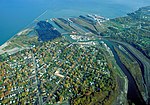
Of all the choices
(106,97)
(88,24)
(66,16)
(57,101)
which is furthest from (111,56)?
(66,16)

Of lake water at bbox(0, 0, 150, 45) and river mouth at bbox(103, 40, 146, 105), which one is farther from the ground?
lake water at bbox(0, 0, 150, 45)

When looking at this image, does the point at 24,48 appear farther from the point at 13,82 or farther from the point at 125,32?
the point at 125,32

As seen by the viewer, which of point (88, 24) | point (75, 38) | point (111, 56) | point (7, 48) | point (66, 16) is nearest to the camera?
point (111, 56)

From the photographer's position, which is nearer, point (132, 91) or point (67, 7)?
point (132, 91)

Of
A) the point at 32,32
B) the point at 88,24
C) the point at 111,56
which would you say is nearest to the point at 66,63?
the point at 111,56

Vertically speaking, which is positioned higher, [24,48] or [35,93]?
[24,48]

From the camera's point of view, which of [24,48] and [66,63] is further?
[24,48]

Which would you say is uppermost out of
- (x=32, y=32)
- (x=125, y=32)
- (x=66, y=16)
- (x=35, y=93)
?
(x=66, y=16)

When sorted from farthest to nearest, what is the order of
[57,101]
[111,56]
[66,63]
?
[111,56], [66,63], [57,101]

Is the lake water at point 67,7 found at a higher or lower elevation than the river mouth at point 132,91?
higher

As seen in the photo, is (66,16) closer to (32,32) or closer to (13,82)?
(32,32)
